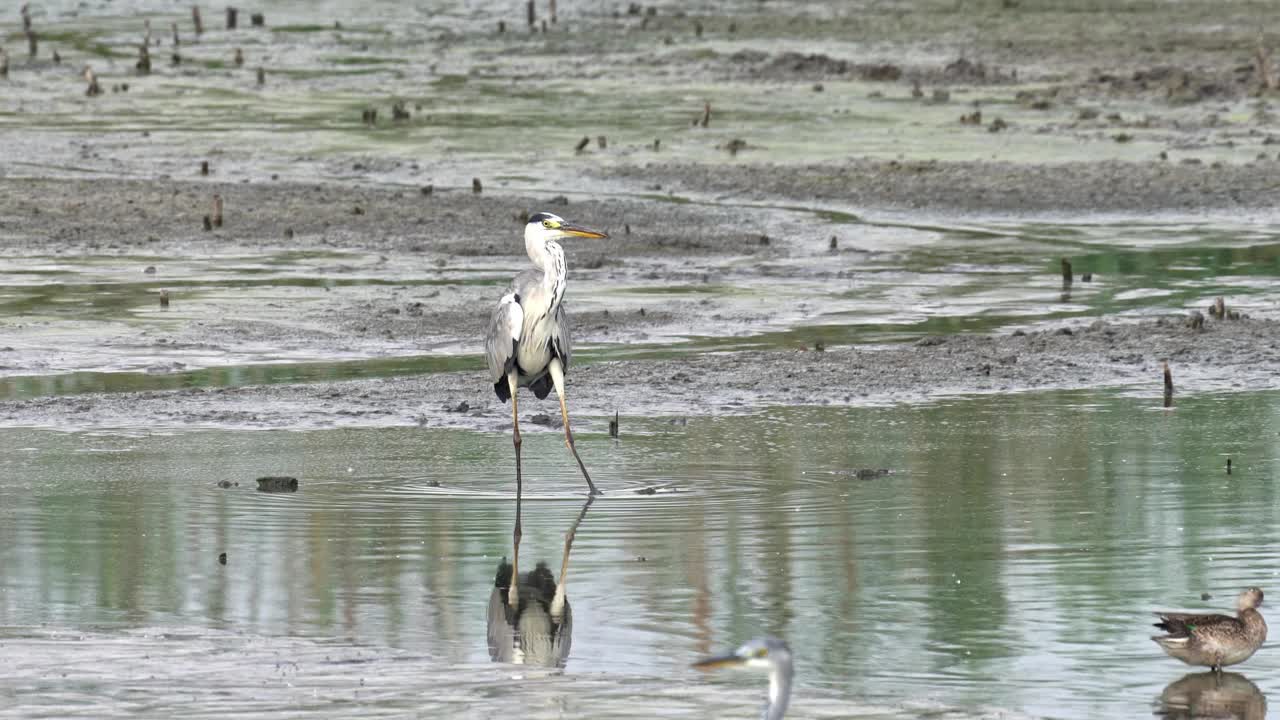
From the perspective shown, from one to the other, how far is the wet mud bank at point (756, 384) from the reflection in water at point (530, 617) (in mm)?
4071

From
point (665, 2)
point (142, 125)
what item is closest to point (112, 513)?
point (142, 125)

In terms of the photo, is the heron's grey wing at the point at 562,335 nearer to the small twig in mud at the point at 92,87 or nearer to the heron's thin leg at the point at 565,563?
the heron's thin leg at the point at 565,563

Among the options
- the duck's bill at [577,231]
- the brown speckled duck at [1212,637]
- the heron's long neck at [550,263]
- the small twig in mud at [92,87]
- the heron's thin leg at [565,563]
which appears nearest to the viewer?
the brown speckled duck at [1212,637]

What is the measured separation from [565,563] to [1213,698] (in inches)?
128

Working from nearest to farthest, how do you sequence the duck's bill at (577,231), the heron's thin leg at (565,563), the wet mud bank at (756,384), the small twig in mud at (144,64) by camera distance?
the heron's thin leg at (565,563) < the duck's bill at (577,231) < the wet mud bank at (756,384) < the small twig in mud at (144,64)

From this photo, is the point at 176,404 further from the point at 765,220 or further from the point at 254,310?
the point at 765,220

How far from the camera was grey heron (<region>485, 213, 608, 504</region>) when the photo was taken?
1202cm

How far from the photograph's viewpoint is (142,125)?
34.6 m

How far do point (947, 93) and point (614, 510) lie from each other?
24771 millimetres

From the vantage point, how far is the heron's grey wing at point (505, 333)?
1212cm

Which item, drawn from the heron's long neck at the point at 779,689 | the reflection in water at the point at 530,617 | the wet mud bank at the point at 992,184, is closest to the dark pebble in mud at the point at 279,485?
the reflection in water at the point at 530,617

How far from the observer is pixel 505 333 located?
39.9 feet

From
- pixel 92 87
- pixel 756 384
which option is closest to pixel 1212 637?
pixel 756 384

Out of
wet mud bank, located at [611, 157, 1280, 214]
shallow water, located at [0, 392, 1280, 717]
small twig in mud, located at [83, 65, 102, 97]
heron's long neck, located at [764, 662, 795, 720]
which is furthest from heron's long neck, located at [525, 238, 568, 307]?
small twig in mud, located at [83, 65, 102, 97]
